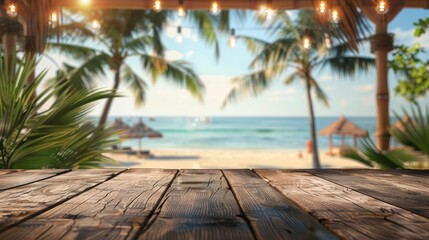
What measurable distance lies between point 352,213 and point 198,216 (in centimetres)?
35

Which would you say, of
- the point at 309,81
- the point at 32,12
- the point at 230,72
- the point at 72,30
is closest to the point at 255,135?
the point at 230,72

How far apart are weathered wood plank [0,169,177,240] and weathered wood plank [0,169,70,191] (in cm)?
29

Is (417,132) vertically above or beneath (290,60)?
beneath

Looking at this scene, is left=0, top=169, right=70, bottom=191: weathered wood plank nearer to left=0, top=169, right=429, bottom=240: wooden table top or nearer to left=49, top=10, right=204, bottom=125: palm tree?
left=0, top=169, right=429, bottom=240: wooden table top

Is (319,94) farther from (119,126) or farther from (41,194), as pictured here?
(41,194)

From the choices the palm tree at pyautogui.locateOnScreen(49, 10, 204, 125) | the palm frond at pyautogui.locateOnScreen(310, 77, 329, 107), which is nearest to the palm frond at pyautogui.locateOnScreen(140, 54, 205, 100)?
the palm tree at pyautogui.locateOnScreen(49, 10, 204, 125)

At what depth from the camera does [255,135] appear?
107ft

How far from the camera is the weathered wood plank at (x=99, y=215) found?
2.59 feet

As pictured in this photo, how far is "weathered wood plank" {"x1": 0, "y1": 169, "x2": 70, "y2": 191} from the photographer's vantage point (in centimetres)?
136

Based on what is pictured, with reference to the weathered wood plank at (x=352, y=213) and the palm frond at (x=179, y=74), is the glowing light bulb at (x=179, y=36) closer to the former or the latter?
the palm frond at (x=179, y=74)

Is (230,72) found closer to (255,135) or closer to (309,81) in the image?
(255,135)

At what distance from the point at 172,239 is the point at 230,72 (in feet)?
136

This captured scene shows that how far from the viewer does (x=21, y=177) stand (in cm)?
153

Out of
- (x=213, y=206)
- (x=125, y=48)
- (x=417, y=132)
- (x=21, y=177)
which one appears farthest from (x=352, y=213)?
(x=125, y=48)
